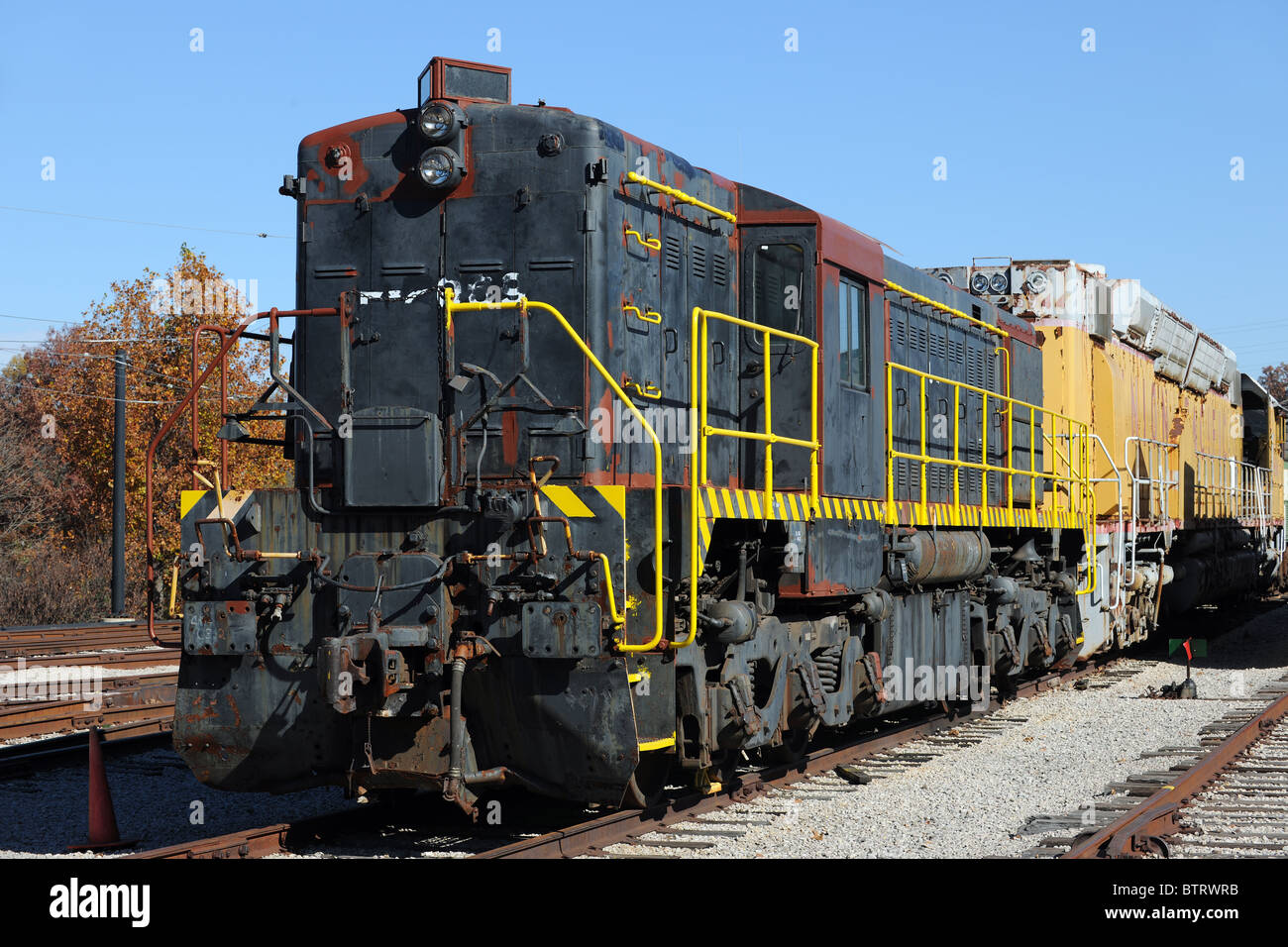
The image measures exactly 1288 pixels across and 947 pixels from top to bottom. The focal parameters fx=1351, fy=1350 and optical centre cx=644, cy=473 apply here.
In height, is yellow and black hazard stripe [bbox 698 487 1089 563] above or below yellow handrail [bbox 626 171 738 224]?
below

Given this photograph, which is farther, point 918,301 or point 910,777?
point 918,301

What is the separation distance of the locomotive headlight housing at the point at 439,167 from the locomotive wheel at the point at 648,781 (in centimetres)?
314

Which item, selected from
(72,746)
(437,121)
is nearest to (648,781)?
(437,121)

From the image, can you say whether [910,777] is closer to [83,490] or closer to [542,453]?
[542,453]

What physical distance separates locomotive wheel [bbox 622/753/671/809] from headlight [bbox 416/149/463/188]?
10.3ft

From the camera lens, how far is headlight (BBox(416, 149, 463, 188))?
6.95 metres

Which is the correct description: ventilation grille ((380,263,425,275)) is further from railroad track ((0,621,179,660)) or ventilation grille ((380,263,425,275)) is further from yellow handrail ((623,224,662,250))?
railroad track ((0,621,179,660))

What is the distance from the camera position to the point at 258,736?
6.52 metres

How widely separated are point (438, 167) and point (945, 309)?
5690 millimetres

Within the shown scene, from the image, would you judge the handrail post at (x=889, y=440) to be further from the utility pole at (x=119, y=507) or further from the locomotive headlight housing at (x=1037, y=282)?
the utility pole at (x=119, y=507)

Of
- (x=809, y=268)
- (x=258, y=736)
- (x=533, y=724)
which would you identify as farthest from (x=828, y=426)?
(x=258, y=736)

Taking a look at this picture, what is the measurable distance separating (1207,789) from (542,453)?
478 centimetres

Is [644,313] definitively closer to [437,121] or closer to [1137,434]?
[437,121]

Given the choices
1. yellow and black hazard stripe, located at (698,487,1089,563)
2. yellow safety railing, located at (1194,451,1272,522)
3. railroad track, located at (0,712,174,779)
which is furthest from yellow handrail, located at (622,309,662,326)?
yellow safety railing, located at (1194,451,1272,522)
